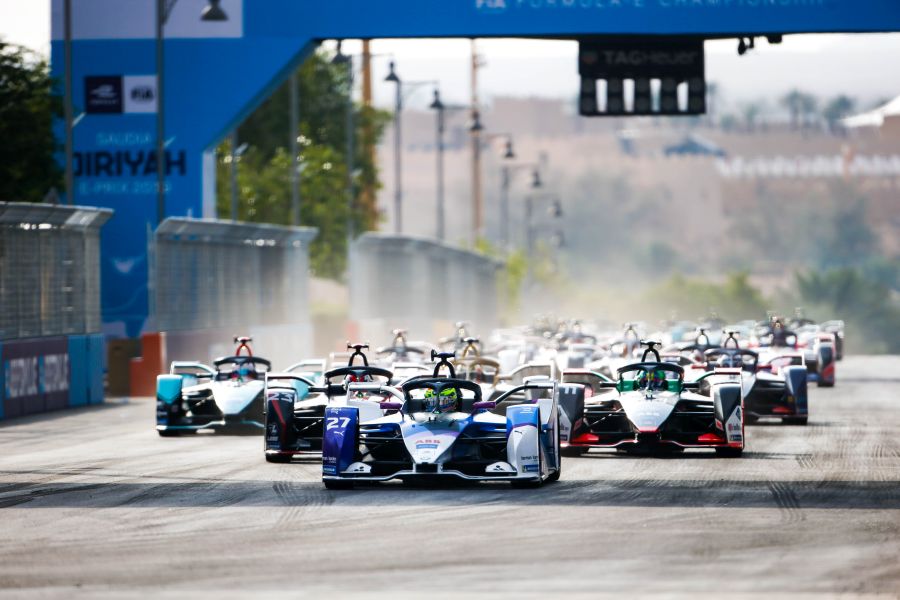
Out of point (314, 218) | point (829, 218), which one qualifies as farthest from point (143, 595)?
point (829, 218)

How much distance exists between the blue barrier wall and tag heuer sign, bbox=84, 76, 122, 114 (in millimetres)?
→ 8923

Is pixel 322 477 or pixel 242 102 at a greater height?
pixel 242 102

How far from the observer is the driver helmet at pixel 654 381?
23.2 metres

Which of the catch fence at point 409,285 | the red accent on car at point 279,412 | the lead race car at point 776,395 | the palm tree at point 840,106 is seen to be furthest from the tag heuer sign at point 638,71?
the palm tree at point 840,106

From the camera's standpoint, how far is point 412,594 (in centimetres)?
1166

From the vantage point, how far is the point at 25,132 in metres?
52.1

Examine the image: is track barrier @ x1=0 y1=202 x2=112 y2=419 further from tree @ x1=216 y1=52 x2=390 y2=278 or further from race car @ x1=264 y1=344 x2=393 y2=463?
tree @ x1=216 y1=52 x2=390 y2=278

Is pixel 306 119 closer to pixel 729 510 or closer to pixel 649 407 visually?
pixel 649 407

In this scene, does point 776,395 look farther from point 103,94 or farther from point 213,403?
point 103,94

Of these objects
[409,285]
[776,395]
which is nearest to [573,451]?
[776,395]

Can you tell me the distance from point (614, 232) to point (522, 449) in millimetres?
139578

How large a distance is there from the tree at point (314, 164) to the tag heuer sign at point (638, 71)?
29.5m

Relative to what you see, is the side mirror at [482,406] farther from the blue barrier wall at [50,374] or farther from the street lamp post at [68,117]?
the street lamp post at [68,117]

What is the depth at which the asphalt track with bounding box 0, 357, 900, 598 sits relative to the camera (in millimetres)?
12133
